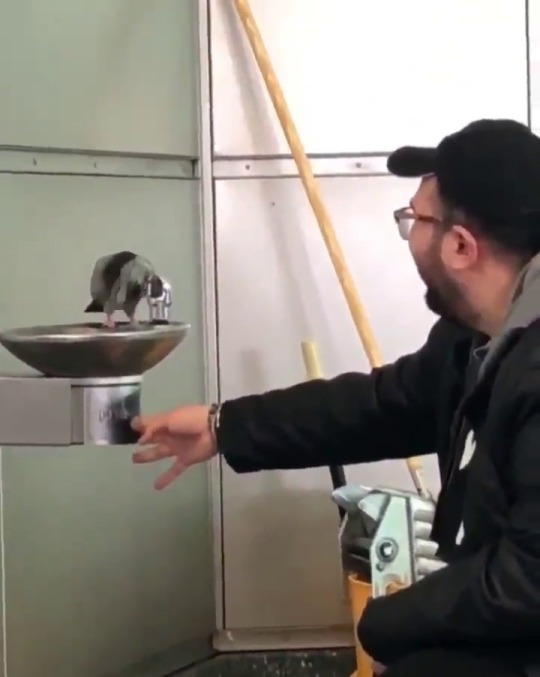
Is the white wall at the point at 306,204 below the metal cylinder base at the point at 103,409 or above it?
above

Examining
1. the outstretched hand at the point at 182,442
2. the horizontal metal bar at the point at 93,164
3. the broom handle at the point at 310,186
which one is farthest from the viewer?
the broom handle at the point at 310,186

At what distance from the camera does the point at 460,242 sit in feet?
4.08

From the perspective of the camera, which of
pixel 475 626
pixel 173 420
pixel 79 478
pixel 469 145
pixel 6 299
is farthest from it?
pixel 79 478

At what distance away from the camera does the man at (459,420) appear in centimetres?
109

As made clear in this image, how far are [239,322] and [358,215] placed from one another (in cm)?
33

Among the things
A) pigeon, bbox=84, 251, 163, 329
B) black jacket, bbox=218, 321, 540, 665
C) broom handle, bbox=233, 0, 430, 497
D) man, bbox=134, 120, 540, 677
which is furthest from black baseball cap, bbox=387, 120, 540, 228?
broom handle, bbox=233, 0, 430, 497

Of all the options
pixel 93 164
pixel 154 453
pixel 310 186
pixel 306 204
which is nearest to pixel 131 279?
pixel 154 453

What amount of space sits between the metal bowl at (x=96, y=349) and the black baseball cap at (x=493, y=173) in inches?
14.8

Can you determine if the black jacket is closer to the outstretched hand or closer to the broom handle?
the outstretched hand

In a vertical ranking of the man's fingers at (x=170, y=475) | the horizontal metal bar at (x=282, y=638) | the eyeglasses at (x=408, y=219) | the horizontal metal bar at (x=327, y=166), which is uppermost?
the horizontal metal bar at (x=327, y=166)

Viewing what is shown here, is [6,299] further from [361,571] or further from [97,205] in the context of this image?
[361,571]

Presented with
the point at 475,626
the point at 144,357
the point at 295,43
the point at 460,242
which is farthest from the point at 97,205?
the point at 475,626

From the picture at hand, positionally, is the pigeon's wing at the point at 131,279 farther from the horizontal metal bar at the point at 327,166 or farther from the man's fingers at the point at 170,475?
the horizontal metal bar at the point at 327,166

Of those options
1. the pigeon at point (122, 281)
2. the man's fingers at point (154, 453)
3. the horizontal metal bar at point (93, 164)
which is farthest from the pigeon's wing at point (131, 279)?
the horizontal metal bar at point (93, 164)
